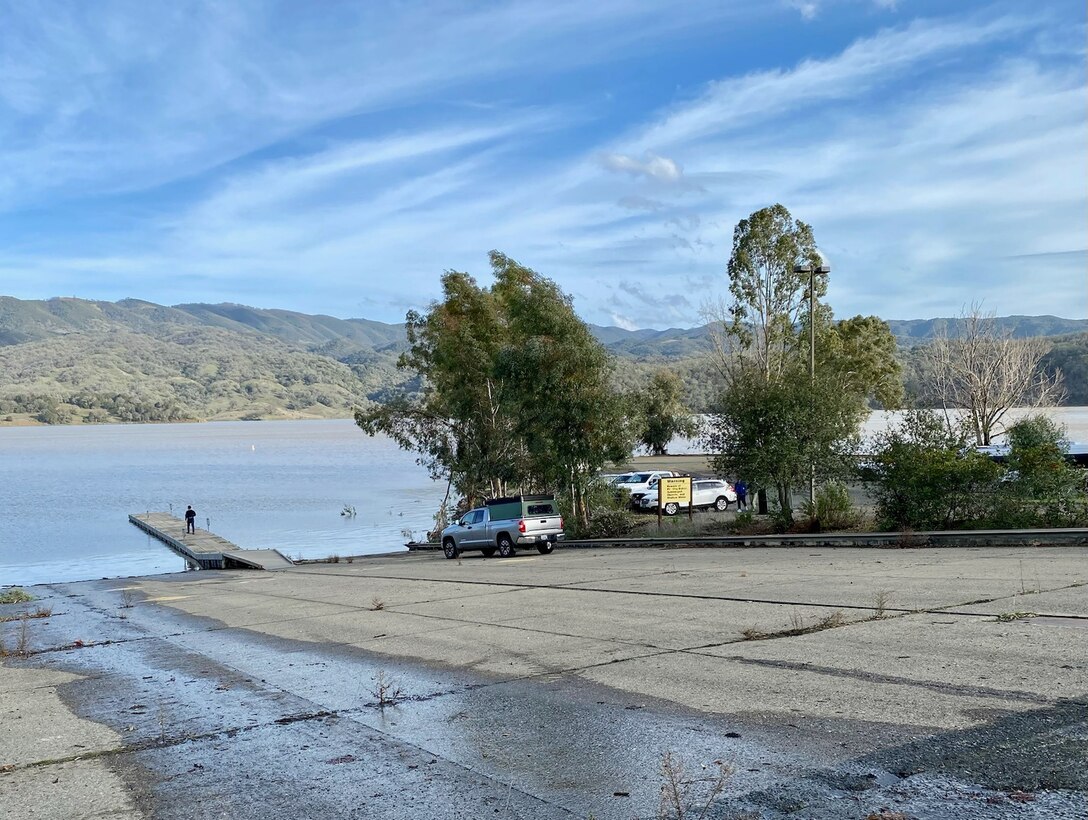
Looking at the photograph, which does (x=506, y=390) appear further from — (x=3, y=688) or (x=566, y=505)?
(x=3, y=688)

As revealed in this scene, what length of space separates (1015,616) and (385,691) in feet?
21.8

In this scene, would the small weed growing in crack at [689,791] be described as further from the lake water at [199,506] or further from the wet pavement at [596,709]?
the lake water at [199,506]

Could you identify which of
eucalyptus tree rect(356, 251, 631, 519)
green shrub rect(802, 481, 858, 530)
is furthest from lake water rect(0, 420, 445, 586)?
green shrub rect(802, 481, 858, 530)

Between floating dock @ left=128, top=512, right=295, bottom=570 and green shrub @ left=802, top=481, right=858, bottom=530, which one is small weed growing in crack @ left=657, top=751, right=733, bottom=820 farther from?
floating dock @ left=128, top=512, right=295, bottom=570

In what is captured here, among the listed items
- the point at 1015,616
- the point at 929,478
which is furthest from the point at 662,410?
the point at 1015,616

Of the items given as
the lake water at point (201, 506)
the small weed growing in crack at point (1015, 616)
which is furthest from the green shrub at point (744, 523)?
the small weed growing in crack at point (1015, 616)

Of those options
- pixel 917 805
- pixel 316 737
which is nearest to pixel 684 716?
pixel 917 805

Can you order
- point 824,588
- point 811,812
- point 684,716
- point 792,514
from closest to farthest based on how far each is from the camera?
point 811,812, point 684,716, point 824,588, point 792,514

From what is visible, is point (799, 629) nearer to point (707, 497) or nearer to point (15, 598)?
point (15, 598)

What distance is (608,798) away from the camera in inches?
222

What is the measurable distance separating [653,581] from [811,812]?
12.4m

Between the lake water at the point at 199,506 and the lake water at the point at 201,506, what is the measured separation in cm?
9

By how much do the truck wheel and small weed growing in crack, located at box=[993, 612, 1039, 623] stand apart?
21.4 m

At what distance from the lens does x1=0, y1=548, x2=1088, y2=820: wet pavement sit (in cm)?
572
